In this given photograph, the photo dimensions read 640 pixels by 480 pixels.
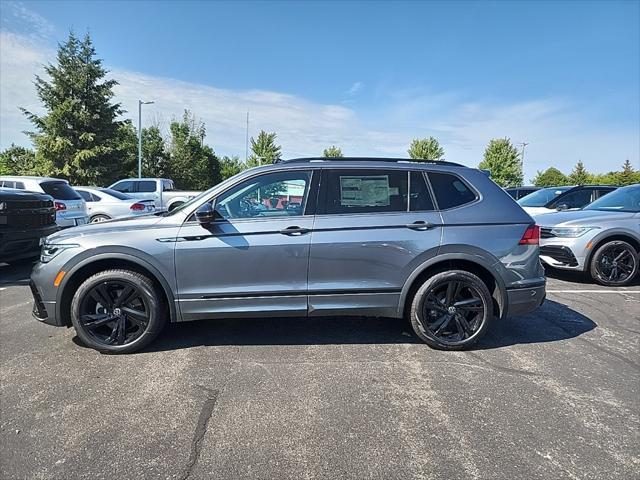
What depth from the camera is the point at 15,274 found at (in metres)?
7.06

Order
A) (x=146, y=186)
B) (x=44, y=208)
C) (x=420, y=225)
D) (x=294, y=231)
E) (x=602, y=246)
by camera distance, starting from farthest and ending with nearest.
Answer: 1. (x=146, y=186)
2. (x=44, y=208)
3. (x=602, y=246)
4. (x=420, y=225)
5. (x=294, y=231)

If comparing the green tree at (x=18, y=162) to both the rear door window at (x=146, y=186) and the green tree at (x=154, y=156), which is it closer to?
the green tree at (x=154, y=156)

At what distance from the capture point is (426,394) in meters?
3.05

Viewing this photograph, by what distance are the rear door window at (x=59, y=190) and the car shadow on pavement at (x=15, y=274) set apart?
162 cm

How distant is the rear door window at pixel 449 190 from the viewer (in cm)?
386

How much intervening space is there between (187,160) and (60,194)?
33962 millimetres

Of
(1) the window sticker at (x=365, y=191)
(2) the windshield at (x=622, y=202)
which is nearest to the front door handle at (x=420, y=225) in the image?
(1) the window sticker at (x=365, y=191)

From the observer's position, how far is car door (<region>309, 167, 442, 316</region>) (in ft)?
12.0

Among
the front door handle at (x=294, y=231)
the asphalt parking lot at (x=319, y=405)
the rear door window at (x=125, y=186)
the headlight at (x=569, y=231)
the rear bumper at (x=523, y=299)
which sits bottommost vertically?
the asphalt parking lot at (x=319, y=405)

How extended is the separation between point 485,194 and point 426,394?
6.44 ft

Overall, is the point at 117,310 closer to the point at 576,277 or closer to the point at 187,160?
the point at 576,277

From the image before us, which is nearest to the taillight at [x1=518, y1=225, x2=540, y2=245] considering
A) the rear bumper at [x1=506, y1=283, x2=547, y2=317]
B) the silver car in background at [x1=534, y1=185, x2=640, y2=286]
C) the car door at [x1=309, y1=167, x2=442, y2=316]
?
the rear bumper at [x1=506, y1=283, x2=547, y2=317]

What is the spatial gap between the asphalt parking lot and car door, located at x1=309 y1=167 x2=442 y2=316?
53 cm

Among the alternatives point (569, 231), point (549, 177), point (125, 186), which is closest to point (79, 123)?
point (125, 186)
